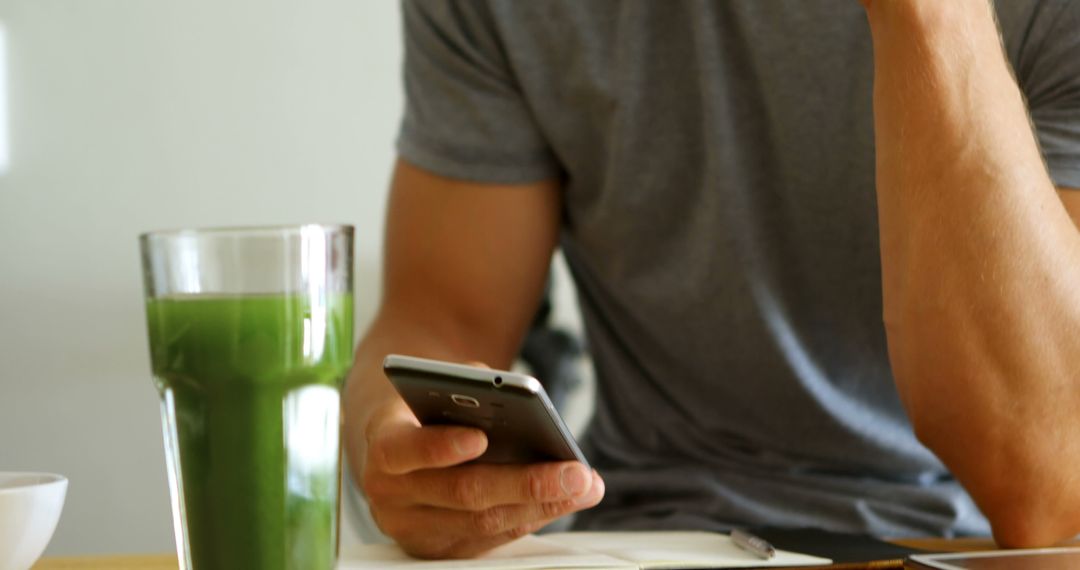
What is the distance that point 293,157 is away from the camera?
2.24 m

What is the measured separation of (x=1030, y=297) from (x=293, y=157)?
162cm

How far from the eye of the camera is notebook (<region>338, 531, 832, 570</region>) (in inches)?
25.6

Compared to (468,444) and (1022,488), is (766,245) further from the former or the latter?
(468,444)

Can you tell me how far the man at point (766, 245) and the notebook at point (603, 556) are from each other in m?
0.04

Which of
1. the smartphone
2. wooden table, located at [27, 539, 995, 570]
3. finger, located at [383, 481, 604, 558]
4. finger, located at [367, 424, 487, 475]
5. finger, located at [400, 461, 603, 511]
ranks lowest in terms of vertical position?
wooden table, located at [27, 539, 995, 570]

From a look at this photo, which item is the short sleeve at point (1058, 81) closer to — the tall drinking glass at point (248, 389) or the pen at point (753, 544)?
the pen at point (753, 544)

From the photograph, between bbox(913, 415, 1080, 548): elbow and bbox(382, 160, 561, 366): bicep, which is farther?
bbox(382, 160, 561, 366): bicep

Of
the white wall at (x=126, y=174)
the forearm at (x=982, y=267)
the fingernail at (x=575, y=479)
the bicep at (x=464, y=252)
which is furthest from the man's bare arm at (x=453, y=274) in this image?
the white wall at (x=126, y=174)

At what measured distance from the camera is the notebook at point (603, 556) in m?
0.65

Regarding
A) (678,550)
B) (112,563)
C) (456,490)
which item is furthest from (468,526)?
(112,563)

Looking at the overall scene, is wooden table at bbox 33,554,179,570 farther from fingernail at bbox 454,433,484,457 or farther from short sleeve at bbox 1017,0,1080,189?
short sleeve at bbox 1017,0,1080,189

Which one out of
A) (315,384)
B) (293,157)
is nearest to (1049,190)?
(315,384)

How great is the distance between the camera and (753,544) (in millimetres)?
710

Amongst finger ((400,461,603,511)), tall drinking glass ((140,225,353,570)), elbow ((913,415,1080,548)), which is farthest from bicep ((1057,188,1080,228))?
tall drinking glass ((140,225,353,570))
